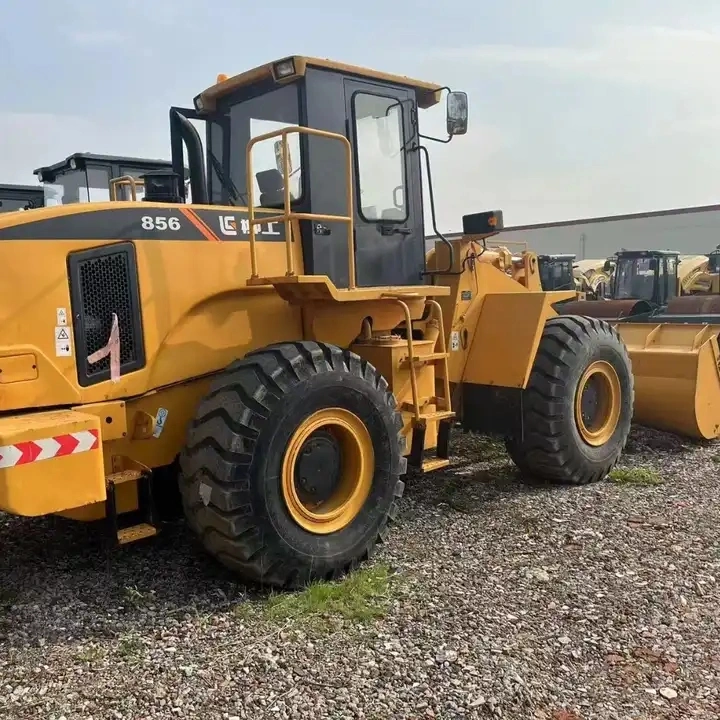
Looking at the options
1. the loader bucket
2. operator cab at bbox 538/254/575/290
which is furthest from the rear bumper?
operator cab at bbox 538/254/575/290

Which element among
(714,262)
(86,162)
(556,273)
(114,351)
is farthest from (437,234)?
(556,273)

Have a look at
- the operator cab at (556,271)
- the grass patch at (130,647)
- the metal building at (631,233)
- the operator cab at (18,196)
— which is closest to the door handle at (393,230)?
the grass patch at (130,647)

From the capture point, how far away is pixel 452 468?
21.7 ft

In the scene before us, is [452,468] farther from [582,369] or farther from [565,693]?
[565,693]

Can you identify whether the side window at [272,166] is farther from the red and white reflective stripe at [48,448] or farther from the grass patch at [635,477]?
the grass patch at [635,477]

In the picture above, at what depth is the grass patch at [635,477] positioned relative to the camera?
6.20 m

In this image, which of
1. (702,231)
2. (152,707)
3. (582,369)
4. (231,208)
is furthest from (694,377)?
(702,231)

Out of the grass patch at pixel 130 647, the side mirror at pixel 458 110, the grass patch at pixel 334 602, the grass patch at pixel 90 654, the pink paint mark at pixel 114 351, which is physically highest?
the side mirror at pixel 458 110

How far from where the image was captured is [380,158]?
209 inches

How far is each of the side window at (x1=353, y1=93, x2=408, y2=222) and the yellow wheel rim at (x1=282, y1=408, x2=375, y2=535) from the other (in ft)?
4.93

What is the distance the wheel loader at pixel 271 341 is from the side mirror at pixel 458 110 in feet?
0.05

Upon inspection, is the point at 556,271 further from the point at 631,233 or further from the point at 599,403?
the point at 631,233

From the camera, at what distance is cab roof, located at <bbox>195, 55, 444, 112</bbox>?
4750 mm

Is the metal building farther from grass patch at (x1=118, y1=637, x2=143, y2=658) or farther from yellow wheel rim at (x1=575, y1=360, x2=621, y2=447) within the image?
grass patch at (x1=118, y1=637, x2=143, y2=658)
